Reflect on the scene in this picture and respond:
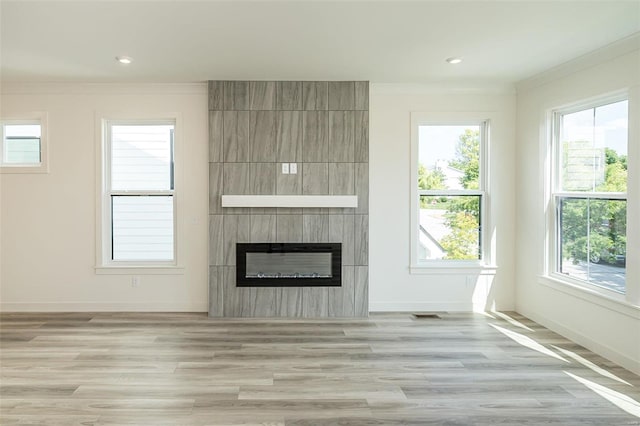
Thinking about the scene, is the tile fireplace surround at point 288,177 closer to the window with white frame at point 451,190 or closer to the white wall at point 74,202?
the white wall at point 74,202

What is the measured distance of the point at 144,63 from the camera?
13.8 feet

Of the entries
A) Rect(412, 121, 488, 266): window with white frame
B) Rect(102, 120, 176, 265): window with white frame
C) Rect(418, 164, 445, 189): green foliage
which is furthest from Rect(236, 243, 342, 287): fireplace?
Rect(418, 164, 445, 189): green foliage

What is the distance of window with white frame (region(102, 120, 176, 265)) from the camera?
5.16m

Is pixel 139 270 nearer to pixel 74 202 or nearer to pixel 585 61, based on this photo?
pixel 74 202

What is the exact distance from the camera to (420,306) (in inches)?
202

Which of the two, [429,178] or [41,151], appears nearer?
[41,151]

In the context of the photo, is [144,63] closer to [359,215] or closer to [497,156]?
[359,215]

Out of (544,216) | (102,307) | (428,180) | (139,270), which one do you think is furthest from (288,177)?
(544,216)

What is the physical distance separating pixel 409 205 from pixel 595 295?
201cm

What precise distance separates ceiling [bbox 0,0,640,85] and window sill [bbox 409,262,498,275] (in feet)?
6.88

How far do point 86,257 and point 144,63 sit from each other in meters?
2.33

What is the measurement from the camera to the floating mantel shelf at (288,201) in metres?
4.82

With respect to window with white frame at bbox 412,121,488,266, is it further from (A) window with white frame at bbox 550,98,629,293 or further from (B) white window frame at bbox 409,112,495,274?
(A) window with white frame at bbox 550,98,629,293

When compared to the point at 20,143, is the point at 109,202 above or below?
below
